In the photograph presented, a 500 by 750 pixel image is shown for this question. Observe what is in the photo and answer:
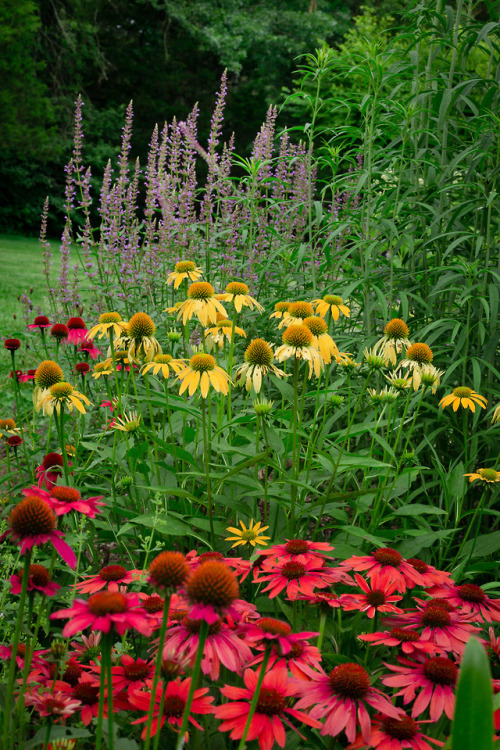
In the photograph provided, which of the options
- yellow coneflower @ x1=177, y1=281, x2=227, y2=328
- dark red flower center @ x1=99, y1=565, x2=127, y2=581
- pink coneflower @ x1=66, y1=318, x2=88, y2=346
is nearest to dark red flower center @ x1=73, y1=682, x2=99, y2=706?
dark red flower center @ x1=99, y1=565, x2=127, y2=581

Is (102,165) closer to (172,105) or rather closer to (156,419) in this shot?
(172,105)

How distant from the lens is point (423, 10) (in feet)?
8.89

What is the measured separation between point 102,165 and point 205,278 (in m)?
15.9

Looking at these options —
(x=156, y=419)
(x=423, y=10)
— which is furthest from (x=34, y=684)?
(x=423, y=10)

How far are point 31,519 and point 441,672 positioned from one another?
2.24 ft

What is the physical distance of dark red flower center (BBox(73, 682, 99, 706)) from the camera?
995mm

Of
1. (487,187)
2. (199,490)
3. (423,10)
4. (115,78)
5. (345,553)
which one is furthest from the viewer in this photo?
(115,78)

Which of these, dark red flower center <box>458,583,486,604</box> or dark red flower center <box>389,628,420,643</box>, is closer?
dark red flower center <box>389,628,420,643</box>

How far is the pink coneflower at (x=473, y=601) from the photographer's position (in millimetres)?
1185

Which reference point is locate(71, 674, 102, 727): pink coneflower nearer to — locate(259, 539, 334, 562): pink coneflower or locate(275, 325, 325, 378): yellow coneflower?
locate(259, 539, 334, 562): pink coneflower

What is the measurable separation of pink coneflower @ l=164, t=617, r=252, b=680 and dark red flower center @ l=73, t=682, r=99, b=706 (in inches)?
7.1

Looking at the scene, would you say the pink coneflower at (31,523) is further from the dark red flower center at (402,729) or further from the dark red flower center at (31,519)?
the dark red flower center at (402,729)

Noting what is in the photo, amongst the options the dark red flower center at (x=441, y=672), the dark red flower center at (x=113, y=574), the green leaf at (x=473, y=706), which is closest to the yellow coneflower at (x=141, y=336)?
the dark red flower center at (x=113, y=574)

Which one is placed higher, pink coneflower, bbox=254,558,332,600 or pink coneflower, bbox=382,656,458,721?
pink coneflower, bbox=254,558,332,600
